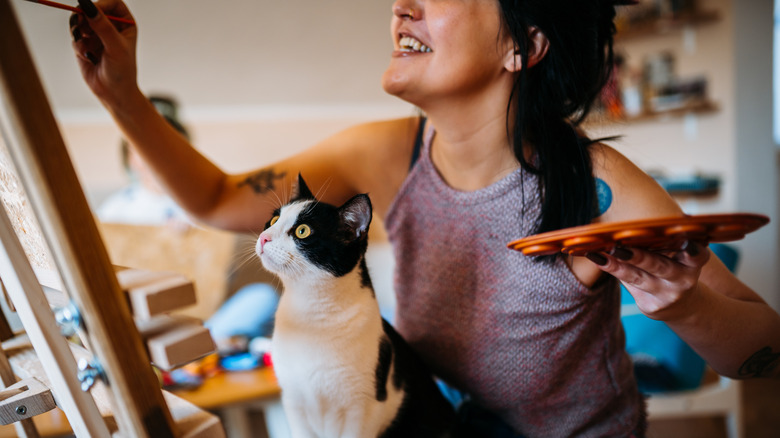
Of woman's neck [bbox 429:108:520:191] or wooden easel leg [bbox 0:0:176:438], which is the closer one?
wooden easel leg [bbox 0:0:176:438]

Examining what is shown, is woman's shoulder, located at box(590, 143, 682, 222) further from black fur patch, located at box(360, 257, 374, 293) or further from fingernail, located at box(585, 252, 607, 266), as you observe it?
black fur patch, located at box(360, 257, 374, 293)

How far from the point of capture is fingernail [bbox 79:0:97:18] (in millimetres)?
550

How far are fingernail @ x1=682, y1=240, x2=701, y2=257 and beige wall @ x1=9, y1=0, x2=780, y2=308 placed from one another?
2.47m

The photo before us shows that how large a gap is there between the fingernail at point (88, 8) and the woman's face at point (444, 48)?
37 cm

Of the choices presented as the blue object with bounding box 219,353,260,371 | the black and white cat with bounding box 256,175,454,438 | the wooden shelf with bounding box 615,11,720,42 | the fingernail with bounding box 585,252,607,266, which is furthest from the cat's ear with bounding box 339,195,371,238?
the wooden shelf with bounding box 615,11,720,42

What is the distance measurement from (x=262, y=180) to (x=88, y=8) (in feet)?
1.13

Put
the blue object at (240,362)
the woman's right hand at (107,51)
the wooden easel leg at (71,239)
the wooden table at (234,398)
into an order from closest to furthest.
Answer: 1. the wooden easel leg at (71,239)
2. the woman's right hand at (107,51)
3. the wooden table at (234,398)
4. the blue object at (240,362)

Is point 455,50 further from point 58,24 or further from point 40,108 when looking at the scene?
point 58,24

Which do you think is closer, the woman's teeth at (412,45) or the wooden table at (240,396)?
the woman's teeth at (412,45)

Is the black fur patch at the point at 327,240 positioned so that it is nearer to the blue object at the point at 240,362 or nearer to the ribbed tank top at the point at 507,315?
the ribbed tank top at the point at 507,315

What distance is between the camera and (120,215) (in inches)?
105

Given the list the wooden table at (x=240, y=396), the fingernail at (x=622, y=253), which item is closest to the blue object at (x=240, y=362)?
the wooden table at (x=240, y=396)

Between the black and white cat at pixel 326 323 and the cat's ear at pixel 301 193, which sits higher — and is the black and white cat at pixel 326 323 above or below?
below

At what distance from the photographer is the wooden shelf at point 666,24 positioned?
2.82m
